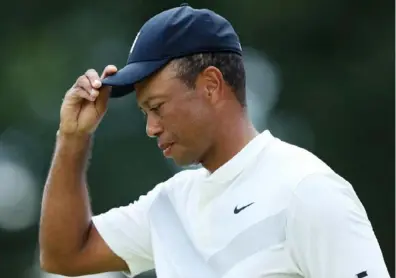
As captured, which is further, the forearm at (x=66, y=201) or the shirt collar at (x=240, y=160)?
the forearm at (x=66, y=201)

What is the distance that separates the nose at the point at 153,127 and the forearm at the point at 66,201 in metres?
0.36

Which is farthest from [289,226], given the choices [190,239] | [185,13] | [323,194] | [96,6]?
[96,6]

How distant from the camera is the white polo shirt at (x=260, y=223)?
9.98 ft

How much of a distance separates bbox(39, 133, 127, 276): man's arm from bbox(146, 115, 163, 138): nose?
362mm

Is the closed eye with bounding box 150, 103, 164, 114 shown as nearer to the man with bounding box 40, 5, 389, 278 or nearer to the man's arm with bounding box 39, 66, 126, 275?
the man with bounding box 40, 5, 389, 278

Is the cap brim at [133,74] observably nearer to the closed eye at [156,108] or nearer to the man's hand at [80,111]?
the closed eye at [156,108]

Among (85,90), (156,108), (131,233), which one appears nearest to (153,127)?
(156,108)

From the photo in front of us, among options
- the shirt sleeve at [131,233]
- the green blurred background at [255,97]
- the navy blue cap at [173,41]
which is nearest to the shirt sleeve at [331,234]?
the navy blue cap at [173,41]

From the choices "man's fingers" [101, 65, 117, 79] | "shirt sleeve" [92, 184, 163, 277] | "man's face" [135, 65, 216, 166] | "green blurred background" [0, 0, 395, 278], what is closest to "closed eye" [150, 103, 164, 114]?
"man's face" [135, 65, 216, 166]

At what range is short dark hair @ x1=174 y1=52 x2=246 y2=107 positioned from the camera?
3.38 metres

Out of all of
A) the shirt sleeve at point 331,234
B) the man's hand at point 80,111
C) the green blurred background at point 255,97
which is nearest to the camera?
the shirt sleeve at point 331,234

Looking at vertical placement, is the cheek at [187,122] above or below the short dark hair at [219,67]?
below

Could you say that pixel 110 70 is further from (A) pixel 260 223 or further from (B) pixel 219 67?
(A) pixel 260 223

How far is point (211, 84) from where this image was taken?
3.40m
